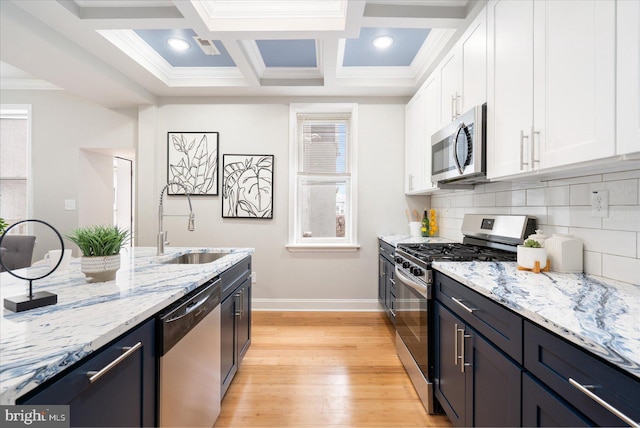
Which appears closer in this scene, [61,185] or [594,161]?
[594,161]

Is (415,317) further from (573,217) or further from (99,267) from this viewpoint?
(99,267)

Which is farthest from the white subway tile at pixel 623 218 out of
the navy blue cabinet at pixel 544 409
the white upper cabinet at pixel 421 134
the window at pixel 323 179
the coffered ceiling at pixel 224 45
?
the window at pixel 323 179

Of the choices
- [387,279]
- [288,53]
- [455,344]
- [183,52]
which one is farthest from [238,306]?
[183,52]

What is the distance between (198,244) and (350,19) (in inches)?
113

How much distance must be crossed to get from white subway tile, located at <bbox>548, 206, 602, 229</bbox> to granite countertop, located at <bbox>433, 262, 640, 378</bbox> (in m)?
0.26

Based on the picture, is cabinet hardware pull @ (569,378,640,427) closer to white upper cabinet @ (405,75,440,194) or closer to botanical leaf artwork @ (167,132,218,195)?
white upper cabinet @ (405,75,440,194)

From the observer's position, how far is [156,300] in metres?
1.01

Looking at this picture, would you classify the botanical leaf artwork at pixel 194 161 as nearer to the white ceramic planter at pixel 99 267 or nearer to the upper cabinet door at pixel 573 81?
the white ceramic planter at pixel 99 267

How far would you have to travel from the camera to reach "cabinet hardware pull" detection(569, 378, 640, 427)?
1.99 ft

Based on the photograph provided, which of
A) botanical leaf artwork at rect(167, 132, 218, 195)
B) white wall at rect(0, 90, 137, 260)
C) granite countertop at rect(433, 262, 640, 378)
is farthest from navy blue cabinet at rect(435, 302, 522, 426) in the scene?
white wall at rect(0, 90, 137, 260)

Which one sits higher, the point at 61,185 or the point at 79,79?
the point at 79,79

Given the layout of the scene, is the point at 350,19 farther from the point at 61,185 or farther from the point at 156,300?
the point at 61,185

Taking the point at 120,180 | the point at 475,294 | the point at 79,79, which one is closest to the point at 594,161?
the point at 475,294

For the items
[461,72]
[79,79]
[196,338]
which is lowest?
[196,338]
